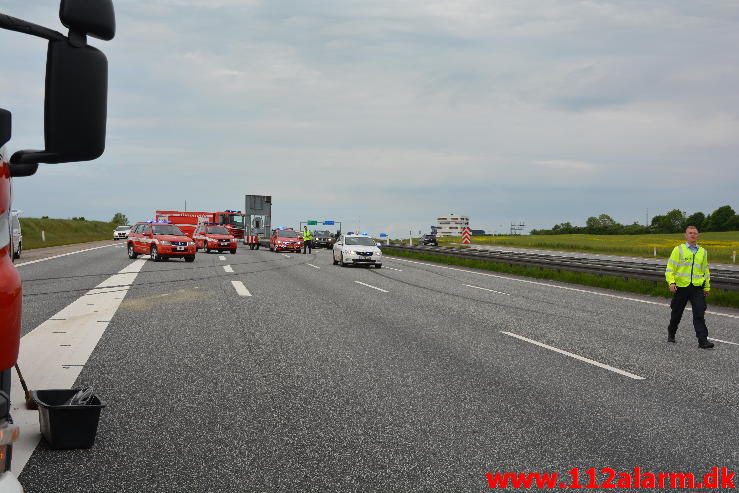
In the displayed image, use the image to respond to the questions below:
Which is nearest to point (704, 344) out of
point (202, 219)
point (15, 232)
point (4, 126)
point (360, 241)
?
point (4, 126)

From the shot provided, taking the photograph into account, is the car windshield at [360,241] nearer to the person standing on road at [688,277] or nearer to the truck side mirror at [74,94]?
the person standing on road at [688,277]

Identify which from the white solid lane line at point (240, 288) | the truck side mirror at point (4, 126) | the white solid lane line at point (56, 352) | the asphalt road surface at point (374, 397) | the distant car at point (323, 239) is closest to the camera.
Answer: the truck side mirror at point (4, 126)

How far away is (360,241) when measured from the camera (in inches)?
1156

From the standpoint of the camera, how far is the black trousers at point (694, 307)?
30.5ft

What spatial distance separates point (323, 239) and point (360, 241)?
29874mm

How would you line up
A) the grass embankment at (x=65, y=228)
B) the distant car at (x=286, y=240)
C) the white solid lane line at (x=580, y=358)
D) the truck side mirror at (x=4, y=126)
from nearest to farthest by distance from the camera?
the truck side mirror at (x=4, y=126)
the white solid lane line at (x=580, y=358)
the distant car at (x=286, y=240)
the grass embankment at (x=65, y=228)

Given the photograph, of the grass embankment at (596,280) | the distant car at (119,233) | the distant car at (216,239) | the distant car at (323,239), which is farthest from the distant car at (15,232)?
the distant car at (119,233)

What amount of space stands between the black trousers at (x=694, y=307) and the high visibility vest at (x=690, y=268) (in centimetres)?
9

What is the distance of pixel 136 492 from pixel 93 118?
2.19 m

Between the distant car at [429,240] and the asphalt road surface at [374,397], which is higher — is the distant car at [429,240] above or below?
above

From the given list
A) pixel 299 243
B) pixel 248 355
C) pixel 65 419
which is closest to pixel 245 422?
pixel 65 419

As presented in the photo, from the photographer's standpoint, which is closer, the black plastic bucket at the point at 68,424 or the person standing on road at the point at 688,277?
the black plastic bucket at the point at 68,424

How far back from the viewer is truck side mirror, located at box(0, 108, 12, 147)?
2391 millimetres

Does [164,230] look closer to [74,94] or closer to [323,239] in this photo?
[74,94]
